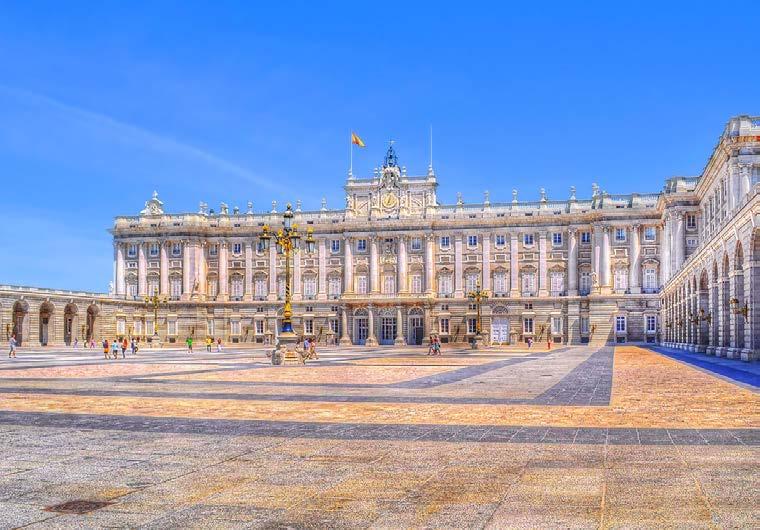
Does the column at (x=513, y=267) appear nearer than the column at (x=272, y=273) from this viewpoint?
Yes

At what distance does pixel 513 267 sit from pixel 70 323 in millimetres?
51314

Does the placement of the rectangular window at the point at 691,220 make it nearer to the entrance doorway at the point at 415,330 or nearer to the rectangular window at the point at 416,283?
the rectangular window at the point at 416,283

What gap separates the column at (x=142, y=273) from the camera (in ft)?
332

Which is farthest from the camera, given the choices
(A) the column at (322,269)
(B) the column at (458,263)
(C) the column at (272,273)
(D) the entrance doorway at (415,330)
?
(C) the column at (272,273)

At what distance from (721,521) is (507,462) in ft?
11.3

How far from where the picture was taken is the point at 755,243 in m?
36.3

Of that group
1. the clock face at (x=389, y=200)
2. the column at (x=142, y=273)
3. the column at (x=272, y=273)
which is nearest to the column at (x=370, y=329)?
the clock face at (x=389, y=200)

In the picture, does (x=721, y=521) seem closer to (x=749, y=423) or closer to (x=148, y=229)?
(x=749, y=423)

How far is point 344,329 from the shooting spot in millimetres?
97000

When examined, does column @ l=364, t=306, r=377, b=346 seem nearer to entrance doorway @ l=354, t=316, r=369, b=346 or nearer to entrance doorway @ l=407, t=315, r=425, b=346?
entrance doorway @ l=354, t=316, r=369, b=346

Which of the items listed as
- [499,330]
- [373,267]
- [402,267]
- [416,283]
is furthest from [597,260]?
[373,267]

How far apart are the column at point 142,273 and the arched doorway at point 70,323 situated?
1231cm

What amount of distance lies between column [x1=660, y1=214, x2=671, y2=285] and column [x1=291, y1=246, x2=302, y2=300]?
42.8 metres

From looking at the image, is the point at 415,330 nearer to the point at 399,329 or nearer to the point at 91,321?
the point at 399,329
